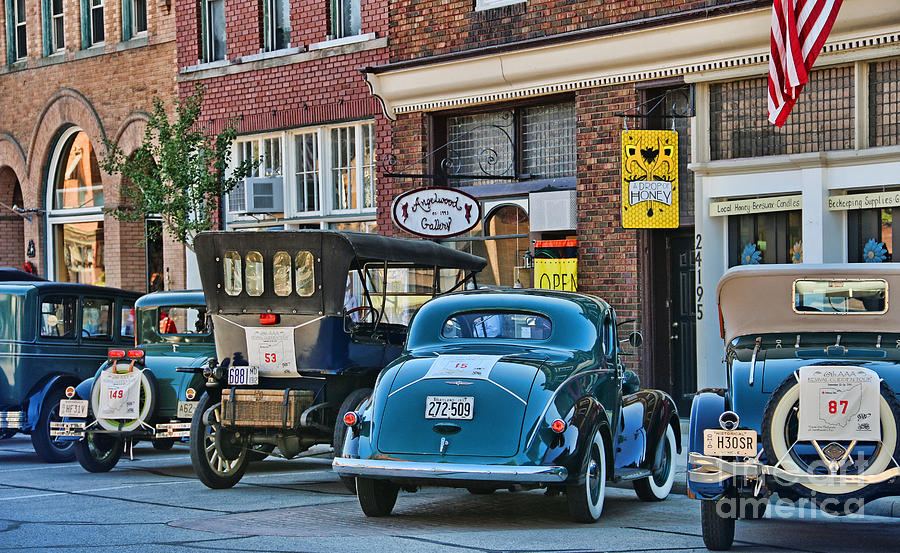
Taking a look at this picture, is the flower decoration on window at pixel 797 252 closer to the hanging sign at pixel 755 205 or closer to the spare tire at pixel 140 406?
the hanging sign at pixel 755 205

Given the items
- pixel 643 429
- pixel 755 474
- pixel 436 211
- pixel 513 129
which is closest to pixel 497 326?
pixel 643 429

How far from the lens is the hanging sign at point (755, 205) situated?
15297 mm

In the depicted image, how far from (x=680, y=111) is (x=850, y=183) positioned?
2.44 metres

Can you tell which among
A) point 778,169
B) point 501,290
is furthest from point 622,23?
point 501,290

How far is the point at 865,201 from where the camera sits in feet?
48.4

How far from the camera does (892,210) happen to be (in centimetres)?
1464

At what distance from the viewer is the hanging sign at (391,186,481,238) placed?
→ 17.1 metres

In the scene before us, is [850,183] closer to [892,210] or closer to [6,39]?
[892,210]

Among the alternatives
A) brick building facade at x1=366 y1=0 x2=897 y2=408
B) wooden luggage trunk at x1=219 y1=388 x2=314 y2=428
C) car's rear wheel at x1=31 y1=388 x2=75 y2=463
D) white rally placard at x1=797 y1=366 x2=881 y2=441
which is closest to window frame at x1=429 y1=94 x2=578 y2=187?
brick building facade at x1=366 y1=0 x2=897 y2=408

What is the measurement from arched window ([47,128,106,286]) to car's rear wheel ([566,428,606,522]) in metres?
18.2

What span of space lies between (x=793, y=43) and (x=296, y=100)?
32.1 ft

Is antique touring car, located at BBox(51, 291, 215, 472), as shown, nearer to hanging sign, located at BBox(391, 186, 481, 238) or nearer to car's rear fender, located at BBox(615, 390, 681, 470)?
hanging sign, located at BBox(391, 186, 481, 238)

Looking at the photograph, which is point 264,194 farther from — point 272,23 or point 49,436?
point 49,436

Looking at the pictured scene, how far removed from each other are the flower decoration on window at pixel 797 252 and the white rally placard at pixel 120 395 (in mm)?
7359
